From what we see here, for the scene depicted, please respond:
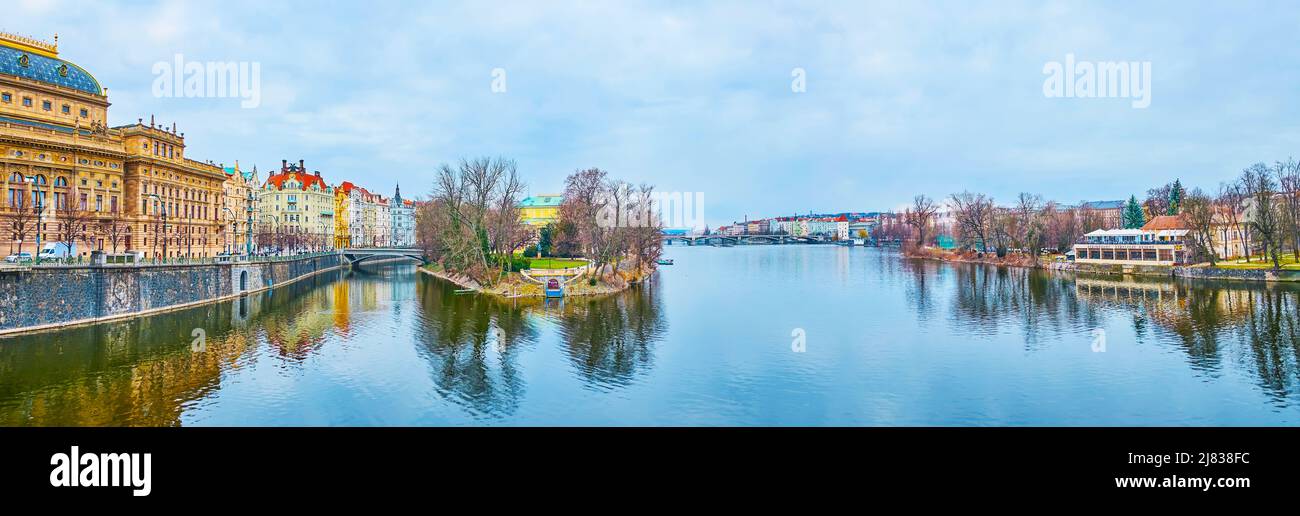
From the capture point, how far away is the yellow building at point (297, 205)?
367ft

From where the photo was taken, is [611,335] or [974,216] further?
[974,216]

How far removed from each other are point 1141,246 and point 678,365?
76421mm

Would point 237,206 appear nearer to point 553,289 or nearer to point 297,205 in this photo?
point 297,205

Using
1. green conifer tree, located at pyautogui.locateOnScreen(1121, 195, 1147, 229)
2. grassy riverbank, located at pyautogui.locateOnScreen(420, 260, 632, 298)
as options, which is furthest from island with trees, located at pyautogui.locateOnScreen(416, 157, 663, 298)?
green conifer tree, located at pyautogui.locateOnScreen(1121, 195, 1147, 229)

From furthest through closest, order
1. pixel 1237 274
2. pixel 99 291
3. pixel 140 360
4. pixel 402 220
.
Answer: pixel 402 220, pixel 1237 274, pixel 99 291, pixel 140 360

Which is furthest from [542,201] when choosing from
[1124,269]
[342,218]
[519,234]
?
[1124,269]

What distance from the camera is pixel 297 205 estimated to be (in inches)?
4518

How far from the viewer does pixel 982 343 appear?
3077cm

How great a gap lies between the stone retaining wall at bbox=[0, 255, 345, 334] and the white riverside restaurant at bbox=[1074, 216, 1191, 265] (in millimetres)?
94071

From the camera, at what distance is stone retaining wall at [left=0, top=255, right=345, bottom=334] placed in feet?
104

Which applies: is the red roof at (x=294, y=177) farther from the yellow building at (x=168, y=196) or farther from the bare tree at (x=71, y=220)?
the bare tree at (x=71, y=220)

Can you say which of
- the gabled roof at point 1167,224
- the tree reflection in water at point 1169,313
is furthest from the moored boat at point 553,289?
the gabled roof at point 1167,224
